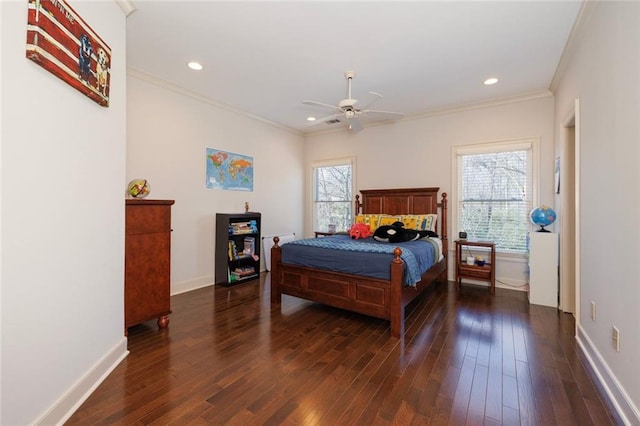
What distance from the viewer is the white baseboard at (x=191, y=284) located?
4.00m

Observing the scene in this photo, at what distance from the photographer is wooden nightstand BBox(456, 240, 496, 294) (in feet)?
13.6

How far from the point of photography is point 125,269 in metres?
2.52

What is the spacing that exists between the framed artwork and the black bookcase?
2.66m

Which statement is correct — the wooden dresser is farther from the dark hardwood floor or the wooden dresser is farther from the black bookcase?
the black bookcase

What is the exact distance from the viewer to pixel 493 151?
4.44 m

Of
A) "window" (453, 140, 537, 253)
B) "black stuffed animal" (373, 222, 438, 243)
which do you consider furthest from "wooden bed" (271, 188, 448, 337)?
"black stuffed animal" (373, 222, 438, 243)

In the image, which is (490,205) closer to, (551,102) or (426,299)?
(551,102)

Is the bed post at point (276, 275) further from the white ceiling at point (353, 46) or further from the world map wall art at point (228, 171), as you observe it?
the white ceiling at point (353, 46)

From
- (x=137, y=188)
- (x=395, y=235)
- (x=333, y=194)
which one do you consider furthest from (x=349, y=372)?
(x=333, y=194)

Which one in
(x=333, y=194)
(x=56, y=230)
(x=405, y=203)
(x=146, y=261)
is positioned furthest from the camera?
(x=333, y=194)

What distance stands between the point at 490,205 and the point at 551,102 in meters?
1.60

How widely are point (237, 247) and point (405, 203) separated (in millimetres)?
2982

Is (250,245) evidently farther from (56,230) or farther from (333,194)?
(56,230)

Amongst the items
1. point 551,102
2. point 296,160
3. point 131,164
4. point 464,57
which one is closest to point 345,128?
point 296,160
